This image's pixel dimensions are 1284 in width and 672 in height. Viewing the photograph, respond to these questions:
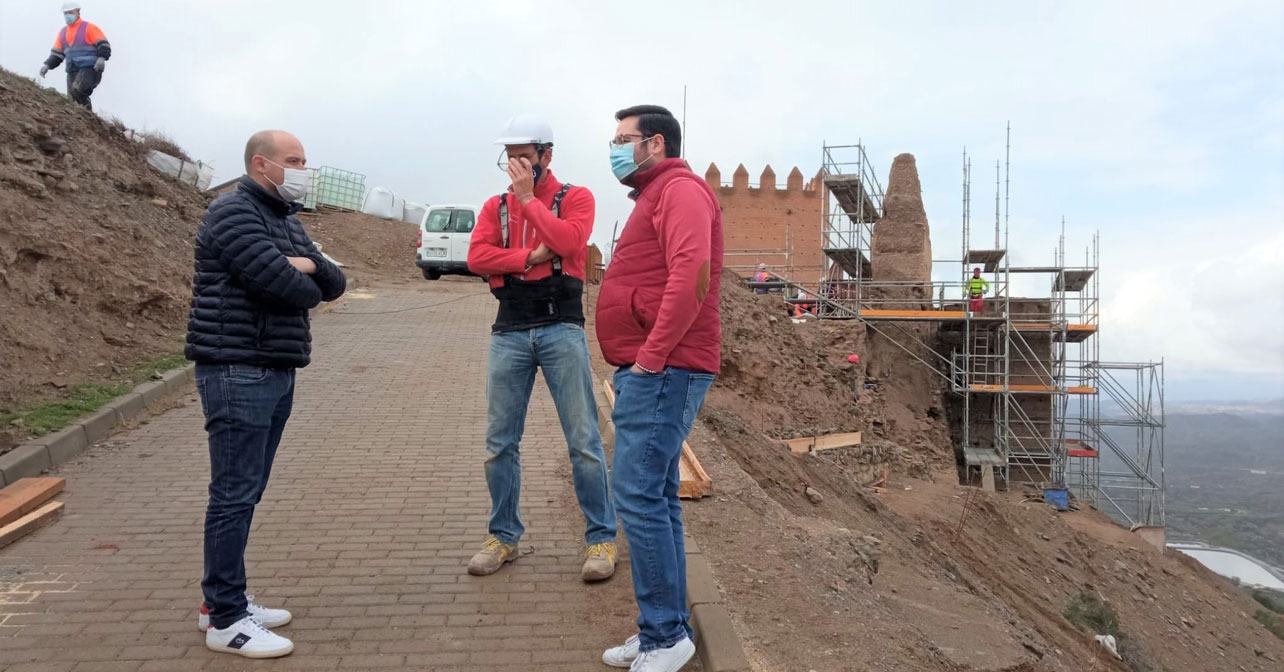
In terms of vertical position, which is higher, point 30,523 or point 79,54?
point 79,54

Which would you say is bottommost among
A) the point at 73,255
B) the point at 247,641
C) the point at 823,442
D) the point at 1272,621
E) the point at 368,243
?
the point at 1272,621

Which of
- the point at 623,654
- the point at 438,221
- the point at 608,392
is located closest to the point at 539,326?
the point at 623,654

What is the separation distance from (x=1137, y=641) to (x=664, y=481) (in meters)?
9.77

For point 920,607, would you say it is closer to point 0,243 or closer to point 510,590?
point 510,590

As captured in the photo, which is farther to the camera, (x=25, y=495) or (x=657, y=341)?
(x=25, y=495)

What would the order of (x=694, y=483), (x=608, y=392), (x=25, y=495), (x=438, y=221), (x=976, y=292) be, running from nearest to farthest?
(x=25, y=495) → (x=694, y=483) → (x=608, y=392) → (x=976, y=292) → (x=438, y=221)

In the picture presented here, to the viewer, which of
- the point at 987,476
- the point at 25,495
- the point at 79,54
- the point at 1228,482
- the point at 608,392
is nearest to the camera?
the point at 25,495

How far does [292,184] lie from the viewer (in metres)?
3.55

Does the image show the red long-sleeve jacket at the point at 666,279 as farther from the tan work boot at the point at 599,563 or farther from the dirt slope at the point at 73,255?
the dirt slope at the point at 73,255

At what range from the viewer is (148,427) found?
7.69 meters

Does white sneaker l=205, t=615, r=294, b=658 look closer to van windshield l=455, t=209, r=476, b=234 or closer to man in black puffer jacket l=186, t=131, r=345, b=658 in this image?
man in black puffer jacket l=186, t=131, r=345, b=658

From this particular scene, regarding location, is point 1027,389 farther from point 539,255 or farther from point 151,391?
point 539,255

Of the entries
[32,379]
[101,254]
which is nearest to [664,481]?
[32,379]

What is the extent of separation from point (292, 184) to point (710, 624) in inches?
103
